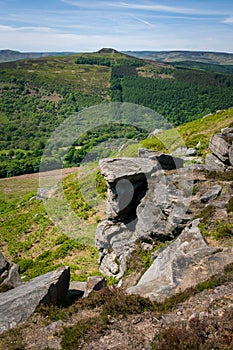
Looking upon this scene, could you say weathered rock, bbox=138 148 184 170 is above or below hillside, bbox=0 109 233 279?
above

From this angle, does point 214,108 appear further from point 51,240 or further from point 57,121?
point 51,240

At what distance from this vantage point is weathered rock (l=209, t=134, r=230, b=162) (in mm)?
22016

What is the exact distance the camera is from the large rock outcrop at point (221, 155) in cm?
2141

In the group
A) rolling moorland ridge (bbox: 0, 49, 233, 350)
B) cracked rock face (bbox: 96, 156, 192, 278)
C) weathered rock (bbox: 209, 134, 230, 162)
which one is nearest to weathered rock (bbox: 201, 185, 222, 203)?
rolling moorland ridge (bbox: 0, 49, 233, 350)

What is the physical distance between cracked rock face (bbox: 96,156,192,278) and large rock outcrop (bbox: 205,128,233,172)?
271 centimetres

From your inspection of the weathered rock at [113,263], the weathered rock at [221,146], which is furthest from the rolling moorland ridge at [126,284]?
the weathered rock at [221,146]

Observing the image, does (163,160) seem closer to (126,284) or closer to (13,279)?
(126,284)

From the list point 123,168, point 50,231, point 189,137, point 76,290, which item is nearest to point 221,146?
point 123,168

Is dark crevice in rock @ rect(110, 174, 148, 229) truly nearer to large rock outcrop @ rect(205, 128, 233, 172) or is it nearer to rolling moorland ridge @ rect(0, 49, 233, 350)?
rolling moorland ridge @ rect(0, 49, 233, 350)

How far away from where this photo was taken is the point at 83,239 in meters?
25.6

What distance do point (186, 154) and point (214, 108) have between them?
113 metres

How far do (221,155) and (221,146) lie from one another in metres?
0.69

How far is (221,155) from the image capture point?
73.0ft

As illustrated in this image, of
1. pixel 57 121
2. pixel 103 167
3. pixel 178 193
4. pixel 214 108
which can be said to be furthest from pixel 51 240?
pixel 57 121
